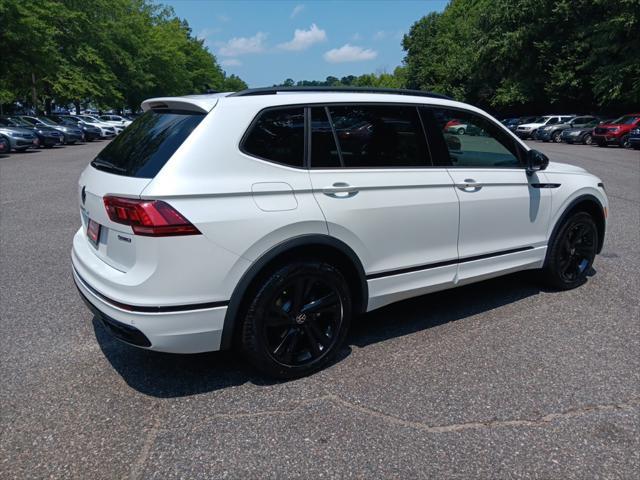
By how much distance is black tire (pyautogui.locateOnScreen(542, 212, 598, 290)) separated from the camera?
464 cm

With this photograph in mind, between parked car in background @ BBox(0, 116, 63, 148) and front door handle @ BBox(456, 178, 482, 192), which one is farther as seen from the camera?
parked car in background @ BBox(0, 116, 63, 148)

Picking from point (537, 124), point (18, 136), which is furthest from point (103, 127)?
point (537, 124)

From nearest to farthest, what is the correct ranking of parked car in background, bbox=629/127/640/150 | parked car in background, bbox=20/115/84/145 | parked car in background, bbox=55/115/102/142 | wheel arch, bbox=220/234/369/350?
wheel arch, bbox=220/234/369/350
parked car in background, bbox=629/127/640/150
parked car in background, bbox=20/115/84/145
parked car in background, bbox=55/115/102/142

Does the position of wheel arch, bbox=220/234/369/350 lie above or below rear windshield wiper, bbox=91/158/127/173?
below

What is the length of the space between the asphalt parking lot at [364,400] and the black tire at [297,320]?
0.15 meters

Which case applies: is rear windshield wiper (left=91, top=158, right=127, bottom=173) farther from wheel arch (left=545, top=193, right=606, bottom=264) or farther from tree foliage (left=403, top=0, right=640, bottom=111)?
tree foliage (left=403, top=0, right=640, bottom=111)

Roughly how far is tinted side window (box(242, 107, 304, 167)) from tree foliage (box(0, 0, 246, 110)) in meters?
16.4

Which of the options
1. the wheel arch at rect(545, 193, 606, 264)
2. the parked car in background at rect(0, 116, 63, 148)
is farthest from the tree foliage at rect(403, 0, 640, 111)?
the parked car in background at rect(0, 116, 63, 148)

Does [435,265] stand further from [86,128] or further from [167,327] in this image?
[86,128]

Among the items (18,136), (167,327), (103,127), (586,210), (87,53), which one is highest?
(87,53)

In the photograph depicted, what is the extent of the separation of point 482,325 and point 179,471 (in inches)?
102

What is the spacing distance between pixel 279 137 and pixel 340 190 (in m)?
0.51

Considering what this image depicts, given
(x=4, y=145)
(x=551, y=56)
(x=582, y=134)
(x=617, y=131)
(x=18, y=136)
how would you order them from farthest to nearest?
(x=551, y=56)
(x=582, y=134)
(x=617, y=131)
(x=18, y=136)
(x=4, y=145)

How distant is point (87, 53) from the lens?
35.5m
